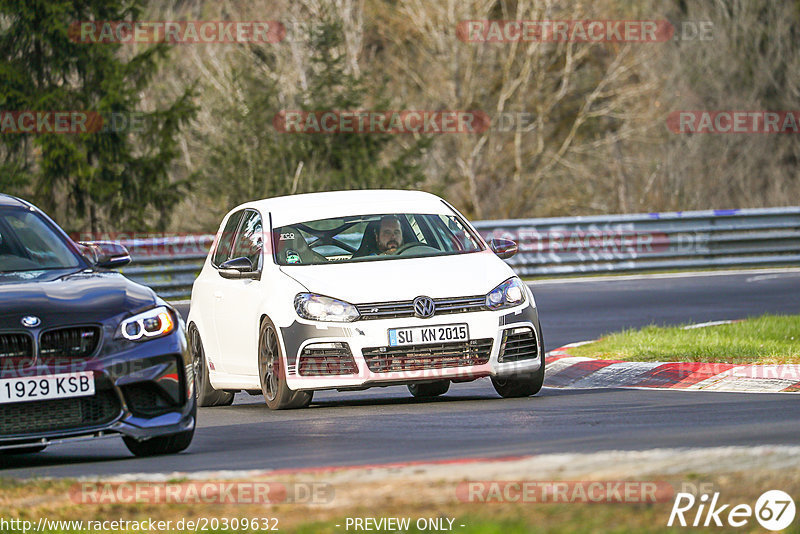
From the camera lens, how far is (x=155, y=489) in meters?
6.63

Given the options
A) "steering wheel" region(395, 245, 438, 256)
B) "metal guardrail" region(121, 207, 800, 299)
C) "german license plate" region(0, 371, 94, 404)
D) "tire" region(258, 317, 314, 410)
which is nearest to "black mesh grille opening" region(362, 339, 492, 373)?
"tire" region(258, 317, 314, 410)

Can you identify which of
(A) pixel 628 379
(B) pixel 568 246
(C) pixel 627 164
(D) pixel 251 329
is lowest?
(C) pixel 627 164

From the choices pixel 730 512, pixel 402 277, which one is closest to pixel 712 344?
pixel 402 277

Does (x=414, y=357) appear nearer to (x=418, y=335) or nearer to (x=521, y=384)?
(x=418, y=335)

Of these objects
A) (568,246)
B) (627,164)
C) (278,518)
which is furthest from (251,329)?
(627,164)

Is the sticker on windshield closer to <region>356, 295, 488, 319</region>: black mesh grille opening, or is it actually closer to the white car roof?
the white car roof

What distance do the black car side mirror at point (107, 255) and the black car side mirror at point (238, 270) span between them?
1968mm

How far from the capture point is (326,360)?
35.4 ft

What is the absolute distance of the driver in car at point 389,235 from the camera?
11.8 meters

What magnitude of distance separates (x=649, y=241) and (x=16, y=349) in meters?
19.5

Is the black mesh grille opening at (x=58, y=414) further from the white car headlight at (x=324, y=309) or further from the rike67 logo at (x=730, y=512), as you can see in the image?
the rike67 logo at (x=730, y=512)

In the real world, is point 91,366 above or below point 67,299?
below

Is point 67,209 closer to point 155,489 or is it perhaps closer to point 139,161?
point 139,161

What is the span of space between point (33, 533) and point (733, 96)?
4385 centimetres
